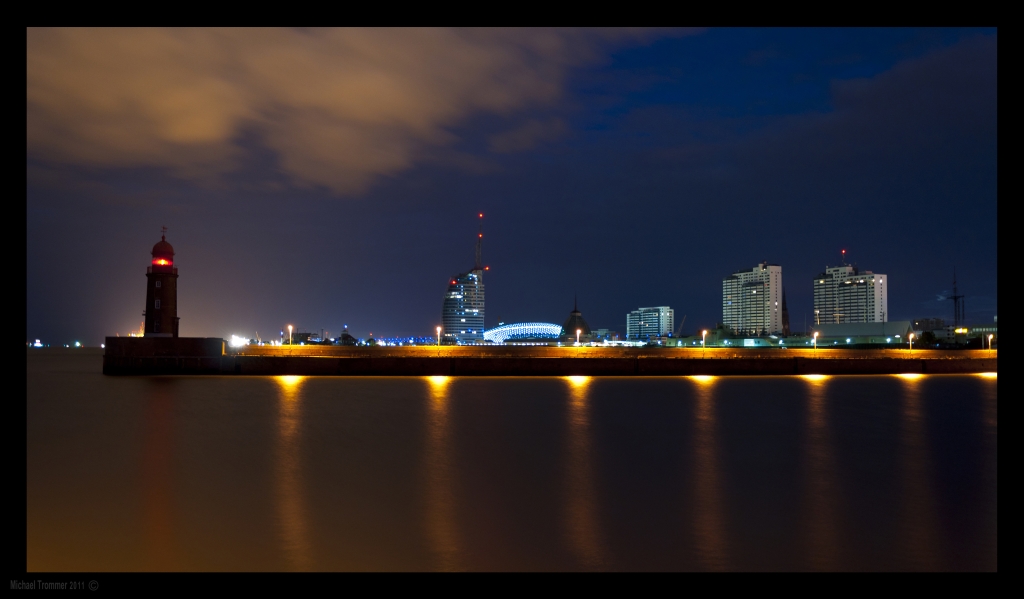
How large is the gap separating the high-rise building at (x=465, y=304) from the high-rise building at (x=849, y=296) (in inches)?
3376

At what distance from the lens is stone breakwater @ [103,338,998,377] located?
104 ft

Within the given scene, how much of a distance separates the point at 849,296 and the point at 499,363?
147 metres

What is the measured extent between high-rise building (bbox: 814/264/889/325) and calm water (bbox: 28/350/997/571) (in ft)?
462

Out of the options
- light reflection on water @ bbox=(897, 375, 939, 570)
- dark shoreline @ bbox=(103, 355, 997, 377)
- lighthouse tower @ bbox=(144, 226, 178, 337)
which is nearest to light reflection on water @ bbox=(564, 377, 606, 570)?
light reflection on water @ bbox=(897, 375, 939, 570)

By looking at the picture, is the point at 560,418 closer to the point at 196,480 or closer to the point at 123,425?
the point at 196,480

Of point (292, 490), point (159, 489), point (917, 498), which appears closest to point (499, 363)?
point (292, 490)

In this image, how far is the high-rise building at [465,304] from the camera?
174000 mm

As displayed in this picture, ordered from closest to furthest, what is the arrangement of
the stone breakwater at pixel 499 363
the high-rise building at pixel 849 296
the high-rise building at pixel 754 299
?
the stone breakwater at pixel 499 363, the high-rise building at pixel 849 296, the high-rise building at pixel 754 299

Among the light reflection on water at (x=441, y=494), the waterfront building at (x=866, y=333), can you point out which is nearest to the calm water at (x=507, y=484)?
the light reflection on water at (x=441, y=494)

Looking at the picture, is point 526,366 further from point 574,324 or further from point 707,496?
point 574,324

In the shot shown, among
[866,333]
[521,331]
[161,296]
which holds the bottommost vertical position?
[521,331]

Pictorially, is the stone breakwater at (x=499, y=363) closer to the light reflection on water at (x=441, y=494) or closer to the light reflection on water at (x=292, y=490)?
the light reflection on water at (x=292, y=490)

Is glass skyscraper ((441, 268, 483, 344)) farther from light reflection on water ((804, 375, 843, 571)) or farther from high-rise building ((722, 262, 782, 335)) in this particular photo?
light reflection on water ((804, 375, 843, 571))

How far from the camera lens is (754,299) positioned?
179 m
